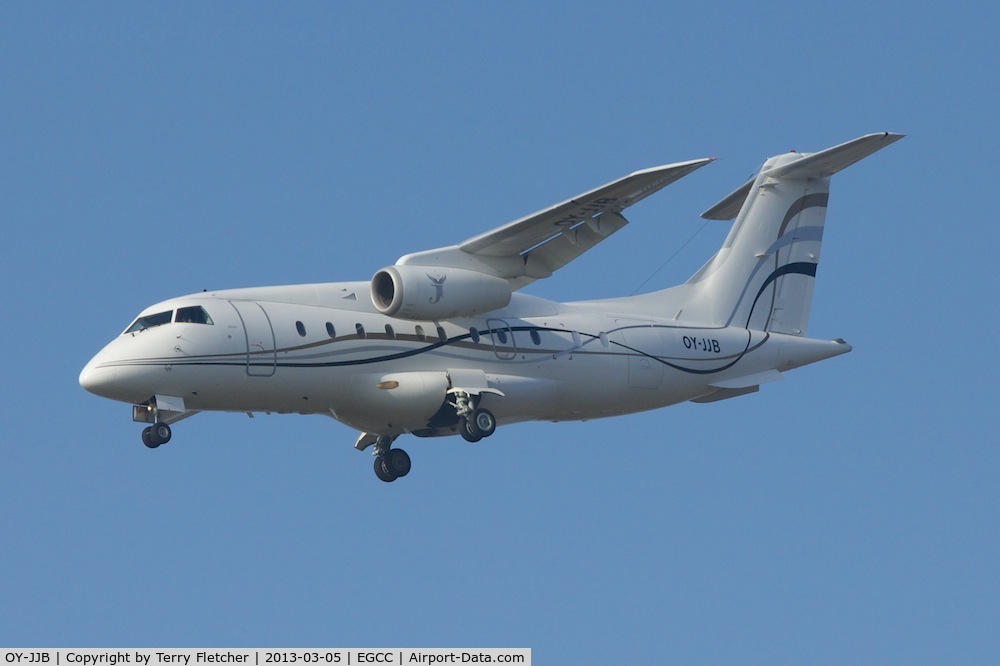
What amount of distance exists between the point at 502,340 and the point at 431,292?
156cm

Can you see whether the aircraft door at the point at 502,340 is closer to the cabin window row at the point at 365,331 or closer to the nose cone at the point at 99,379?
the cabin window row at the point at 365,331

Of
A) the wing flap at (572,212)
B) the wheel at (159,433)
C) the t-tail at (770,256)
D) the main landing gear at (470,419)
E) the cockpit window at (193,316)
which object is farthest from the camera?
the t-tail at (770,256)

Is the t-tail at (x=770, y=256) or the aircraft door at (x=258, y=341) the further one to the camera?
the t-tail at (x=770, y=256)

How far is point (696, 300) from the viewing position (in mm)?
29547

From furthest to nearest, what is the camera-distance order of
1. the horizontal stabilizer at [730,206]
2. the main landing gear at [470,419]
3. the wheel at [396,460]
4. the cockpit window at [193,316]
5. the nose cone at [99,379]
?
1. the horizontal stabilizer at [730,206]
2. the wheel at [396,460]
3. the main landing gear at [470,419]
4. the cockpit window at [193,316]
5. the nose cone at [99,379]

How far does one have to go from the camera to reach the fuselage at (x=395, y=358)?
79.6ft

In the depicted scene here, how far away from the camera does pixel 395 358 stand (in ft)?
84.4

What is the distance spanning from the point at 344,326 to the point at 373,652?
5.36 metres

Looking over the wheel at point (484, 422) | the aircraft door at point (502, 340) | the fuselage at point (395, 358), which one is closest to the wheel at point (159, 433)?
the fuselage at point (395, 358)

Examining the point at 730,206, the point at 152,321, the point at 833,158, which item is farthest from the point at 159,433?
the point at 833,158

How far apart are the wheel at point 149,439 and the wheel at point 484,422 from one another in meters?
4.55

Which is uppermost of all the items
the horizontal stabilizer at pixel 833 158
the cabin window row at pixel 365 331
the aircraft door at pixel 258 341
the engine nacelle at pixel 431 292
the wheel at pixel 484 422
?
the horizontal stabilizer at pixel 833 158

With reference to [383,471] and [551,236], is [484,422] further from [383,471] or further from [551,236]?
[551,236]

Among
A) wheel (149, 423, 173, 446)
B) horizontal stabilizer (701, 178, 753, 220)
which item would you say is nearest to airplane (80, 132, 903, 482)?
wheel (149, 423, 173, 446)
